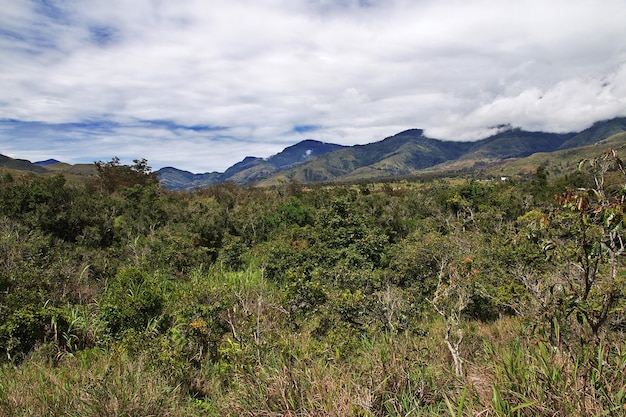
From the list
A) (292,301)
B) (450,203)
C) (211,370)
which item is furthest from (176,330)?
(450,203)

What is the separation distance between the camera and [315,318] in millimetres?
7926

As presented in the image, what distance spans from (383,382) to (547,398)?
1.22 m

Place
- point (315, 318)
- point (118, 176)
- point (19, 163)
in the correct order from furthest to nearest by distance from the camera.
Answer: point (19, 163) < point (118, 176) < point (315, 318)

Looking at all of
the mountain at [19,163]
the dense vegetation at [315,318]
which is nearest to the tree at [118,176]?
the dense vegetation at [315,318]

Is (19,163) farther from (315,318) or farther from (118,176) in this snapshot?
(315,318)

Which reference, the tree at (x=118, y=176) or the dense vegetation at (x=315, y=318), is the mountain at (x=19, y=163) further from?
the dense vegetation at (x=315, y=318)

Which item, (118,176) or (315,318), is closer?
(315,318)

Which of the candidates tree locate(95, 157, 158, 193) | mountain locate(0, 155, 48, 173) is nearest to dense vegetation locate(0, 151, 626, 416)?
tree locate(95, 157, 158, 193)

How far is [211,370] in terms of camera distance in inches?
214

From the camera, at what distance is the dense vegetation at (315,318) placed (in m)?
2.80

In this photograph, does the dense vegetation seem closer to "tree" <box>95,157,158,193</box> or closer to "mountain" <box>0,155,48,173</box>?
"tree" <box>95,157,158,193</box>

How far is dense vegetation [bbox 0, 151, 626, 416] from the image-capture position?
2.80 metres

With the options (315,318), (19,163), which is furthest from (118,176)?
(19,163)

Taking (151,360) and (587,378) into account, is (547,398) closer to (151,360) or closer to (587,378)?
(587,378)
